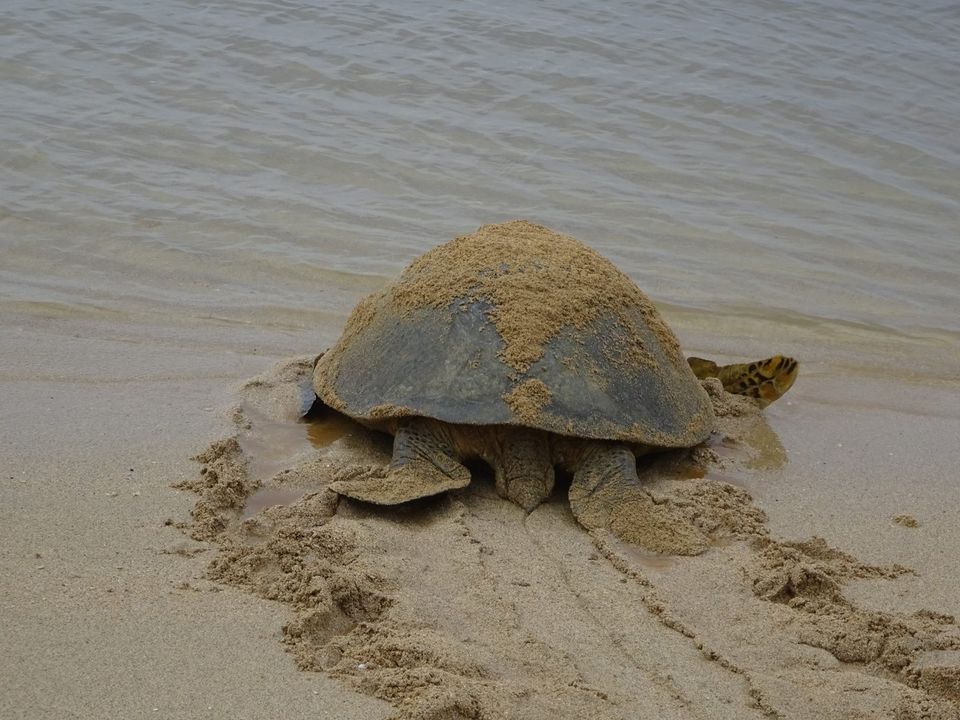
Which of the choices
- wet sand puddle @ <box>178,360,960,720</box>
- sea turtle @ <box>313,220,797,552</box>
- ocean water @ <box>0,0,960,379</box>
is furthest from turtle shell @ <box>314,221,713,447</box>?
ocean water @ <box>0,0,960,379</box>

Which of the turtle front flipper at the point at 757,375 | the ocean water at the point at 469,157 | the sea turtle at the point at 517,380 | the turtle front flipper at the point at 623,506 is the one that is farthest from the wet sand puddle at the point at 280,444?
the turtle front flipper at the point at 757,375

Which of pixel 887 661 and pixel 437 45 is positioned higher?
pixel 437 45

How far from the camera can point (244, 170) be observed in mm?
8203

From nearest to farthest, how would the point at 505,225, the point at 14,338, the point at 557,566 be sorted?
the point at 557,566
the point at 505,225
the point at 14,338

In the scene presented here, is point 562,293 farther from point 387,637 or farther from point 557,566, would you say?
point 387,637

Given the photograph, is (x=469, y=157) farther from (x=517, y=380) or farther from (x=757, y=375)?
(x=517, y=380)

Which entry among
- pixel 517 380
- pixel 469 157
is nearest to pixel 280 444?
pixel 517 380

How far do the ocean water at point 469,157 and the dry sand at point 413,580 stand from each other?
169cm

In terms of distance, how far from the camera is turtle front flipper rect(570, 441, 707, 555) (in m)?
3.33

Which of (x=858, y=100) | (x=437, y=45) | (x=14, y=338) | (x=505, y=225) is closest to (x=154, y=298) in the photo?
(x=14, y=338)

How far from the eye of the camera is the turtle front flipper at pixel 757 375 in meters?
4.66

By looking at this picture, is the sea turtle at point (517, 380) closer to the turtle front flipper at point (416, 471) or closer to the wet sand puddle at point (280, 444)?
the turtle front flipper at point (416, 471)

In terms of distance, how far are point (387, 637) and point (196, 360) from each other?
2644mm

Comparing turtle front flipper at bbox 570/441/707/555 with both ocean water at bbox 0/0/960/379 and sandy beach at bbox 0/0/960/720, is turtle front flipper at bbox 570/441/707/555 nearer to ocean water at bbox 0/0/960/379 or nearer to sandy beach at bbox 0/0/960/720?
sandy beach at bbox 0/0/960/720
